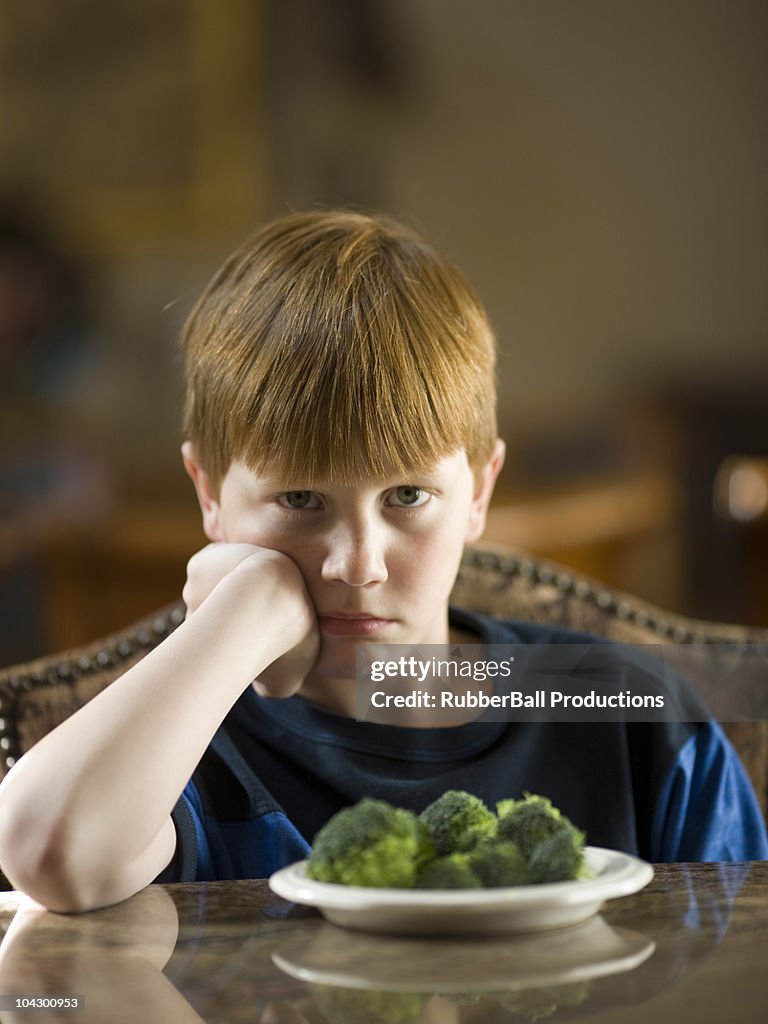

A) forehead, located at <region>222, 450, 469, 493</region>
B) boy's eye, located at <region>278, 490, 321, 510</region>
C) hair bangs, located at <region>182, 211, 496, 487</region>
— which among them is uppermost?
hair bangs, located at <region>182, 211, 496, 487</region>

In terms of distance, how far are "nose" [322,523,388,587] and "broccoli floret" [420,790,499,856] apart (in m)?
0.24

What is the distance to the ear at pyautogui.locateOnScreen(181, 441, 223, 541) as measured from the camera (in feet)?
3.26

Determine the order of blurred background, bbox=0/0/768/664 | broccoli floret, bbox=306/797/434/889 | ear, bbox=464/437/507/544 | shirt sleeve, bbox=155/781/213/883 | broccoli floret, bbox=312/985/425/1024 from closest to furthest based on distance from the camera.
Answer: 1. broccoli floret, bbox=312/985/425/1024
2. broccoli floret, bbox=306/797/434/889
3. shirt sleeve, bbox=155/781/213/883
4. ear, bbox=464/437/507/544
5. blurred background, bbox=0/0/768/664

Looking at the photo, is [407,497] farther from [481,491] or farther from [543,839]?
[543,839]

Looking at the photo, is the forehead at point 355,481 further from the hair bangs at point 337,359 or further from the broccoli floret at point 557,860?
the broccoli floret at point 557,860

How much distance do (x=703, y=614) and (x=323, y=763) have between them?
2.61 metres

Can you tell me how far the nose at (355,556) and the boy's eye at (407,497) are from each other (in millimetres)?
35

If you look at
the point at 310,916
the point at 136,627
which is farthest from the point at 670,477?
the point at 310,916

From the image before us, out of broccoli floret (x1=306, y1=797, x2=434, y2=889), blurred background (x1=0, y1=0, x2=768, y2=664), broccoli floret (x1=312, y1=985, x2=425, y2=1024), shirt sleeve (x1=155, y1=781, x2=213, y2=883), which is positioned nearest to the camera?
broccoli floret (x1=312, y1=985, x2=425, y2=1024)

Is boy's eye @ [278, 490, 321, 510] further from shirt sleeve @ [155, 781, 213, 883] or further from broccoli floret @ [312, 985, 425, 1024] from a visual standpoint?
broccoli floret @ [312, 985, 425, 1024]

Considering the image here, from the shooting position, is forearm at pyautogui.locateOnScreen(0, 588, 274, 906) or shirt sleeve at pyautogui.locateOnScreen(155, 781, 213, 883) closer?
forearm at pyautogui.locateOnScreen(0, 588, 274, 906)

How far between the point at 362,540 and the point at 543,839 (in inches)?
11.5

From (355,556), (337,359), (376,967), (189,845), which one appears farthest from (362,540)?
(376,967)

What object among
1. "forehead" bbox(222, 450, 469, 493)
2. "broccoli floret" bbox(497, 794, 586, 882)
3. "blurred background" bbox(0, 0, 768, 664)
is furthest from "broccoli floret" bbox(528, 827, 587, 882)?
"blurred background" bbox(0, 0, 768, 664)
